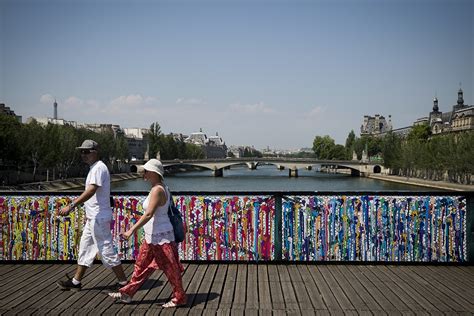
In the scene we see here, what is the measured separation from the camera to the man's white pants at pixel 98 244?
662 cm

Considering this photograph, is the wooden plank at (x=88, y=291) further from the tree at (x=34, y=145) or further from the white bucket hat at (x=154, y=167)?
the tree at (x=34, y=145)

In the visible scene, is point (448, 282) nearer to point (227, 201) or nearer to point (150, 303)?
point (227, 201)

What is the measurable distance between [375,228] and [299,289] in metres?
2.24

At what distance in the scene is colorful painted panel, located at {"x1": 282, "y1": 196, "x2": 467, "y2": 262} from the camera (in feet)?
27.3

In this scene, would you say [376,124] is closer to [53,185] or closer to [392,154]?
[392,154]

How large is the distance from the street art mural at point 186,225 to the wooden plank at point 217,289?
0.48 meters

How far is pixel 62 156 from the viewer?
5981 centimetres

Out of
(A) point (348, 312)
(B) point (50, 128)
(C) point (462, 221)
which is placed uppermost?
(B) point (50, 128)

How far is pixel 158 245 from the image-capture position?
6023 mm

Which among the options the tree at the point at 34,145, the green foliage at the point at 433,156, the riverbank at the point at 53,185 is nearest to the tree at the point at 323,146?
the green foliage at the point at 433,156

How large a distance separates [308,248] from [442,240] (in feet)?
7.71

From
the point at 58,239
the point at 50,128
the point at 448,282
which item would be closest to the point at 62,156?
the point at 50,128

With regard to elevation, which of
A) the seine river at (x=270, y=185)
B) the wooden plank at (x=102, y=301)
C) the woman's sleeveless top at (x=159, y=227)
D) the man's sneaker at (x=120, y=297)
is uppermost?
the woman's sleeveless top at (x=159, y=227)

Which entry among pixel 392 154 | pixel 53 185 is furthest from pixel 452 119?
pixel 53 185
